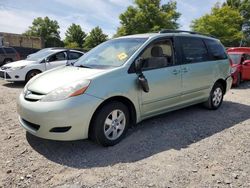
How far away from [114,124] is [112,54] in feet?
4.22

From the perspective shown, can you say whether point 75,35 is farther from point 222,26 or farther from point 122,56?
point 122,56

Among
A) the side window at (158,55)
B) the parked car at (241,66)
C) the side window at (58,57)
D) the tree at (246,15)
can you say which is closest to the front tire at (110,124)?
the side window at (158,55)

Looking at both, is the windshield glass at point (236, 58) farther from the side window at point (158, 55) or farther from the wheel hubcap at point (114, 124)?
the wheel hubcap at point (114, 124)

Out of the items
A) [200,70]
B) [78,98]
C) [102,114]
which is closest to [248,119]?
[200,70]

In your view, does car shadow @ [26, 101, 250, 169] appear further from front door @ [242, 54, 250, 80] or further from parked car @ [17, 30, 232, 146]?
front door @ [242, 54, 250, 80]

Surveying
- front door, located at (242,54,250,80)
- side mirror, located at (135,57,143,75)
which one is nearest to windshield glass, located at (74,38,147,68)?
side mirror, located at (135,57,143,75)

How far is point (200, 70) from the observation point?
17.1ft

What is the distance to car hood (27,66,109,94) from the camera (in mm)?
3586

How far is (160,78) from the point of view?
14.3 feet

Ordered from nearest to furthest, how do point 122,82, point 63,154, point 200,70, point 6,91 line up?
point 63,154 → point 122,82 → point 200,70 → point 6,91

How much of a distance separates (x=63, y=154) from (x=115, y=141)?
0.80 m

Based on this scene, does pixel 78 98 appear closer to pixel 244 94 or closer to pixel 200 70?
pixel 200 70

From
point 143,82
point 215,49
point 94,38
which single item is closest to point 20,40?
point 94,38

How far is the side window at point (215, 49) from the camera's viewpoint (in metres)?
5.73
